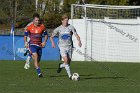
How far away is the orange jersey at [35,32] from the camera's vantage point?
18.8 m

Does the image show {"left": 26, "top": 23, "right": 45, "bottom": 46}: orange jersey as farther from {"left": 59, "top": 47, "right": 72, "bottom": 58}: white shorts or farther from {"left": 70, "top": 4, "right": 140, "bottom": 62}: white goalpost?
{"left": 70, "top": 4, "right": 140, "bottom": 62}: white goalpost

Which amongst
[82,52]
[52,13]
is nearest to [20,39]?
[82,52]

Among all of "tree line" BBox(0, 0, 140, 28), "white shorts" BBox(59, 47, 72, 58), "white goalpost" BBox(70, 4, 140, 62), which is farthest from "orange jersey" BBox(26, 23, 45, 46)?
"tree line" BBox(0, 0, 140, 28)

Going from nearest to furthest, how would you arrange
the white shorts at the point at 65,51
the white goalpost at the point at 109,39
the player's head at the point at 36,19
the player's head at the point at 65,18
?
1. the player's head at the point at 65,18
2. the white shorts at the point at 65,51
3. the player's head at the point at 36,19
4. the white goalpost at the point at 109,39

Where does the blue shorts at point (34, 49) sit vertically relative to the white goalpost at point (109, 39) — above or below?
above

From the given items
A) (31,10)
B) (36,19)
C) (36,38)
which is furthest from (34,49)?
(31,10)

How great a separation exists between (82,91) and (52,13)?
42.0 meters

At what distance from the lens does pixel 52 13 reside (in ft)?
181

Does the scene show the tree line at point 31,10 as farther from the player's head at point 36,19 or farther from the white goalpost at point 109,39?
the player's head at point 36,19

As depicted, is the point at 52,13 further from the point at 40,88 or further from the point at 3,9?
the point at 40,88

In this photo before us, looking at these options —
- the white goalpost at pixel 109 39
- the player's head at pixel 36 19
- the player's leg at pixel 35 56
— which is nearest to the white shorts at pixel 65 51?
the player's leg at pixel 35 56

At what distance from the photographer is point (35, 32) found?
62.3ft

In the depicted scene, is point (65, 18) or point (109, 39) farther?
point (109, 39)

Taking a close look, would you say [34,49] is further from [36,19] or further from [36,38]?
[36,19]
